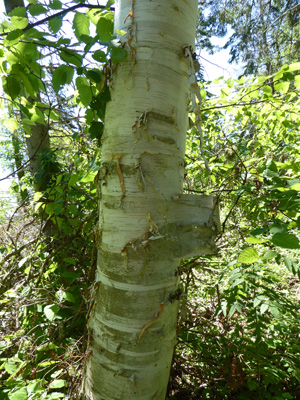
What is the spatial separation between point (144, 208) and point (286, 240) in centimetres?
48

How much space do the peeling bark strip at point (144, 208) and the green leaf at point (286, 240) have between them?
205 millimetres

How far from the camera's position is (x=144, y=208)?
32.0 inches

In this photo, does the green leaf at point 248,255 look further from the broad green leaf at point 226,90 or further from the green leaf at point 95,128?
the broad green leaf at point 226,90

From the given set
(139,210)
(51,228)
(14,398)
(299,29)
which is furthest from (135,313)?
(299,29)

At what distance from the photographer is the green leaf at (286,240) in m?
0.75

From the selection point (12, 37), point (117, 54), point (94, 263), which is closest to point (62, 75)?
point (12, 37)

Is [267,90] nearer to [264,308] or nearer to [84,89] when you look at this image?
[84,89]

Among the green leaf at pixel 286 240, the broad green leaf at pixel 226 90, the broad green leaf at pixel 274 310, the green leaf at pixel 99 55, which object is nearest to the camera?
the green leaf at pixel 286 240

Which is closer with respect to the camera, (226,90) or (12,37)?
(12,37)

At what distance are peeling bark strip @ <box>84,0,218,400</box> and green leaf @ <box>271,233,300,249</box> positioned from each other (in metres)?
0.21

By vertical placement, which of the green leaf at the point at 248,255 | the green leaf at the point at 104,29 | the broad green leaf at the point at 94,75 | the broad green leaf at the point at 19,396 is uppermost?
the green leaf at the point at 104,29

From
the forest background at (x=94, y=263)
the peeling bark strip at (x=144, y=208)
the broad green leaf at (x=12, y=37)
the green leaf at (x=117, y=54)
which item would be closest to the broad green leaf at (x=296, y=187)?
the forest background at (x=94, y=263)

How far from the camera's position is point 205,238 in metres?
0.86

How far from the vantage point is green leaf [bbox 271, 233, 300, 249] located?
0.75 metres
